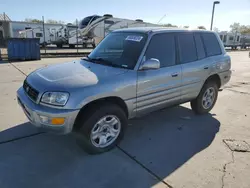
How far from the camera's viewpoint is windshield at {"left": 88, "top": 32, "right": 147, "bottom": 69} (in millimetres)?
3523

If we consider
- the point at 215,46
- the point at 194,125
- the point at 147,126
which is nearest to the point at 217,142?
the point at 194,125

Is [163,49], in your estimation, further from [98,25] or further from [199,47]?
[98,25]

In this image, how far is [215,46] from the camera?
4953mm

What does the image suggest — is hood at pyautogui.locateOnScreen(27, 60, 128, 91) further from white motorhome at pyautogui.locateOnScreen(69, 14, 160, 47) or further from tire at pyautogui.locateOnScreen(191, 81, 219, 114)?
white motorhome at pyautogui.locateOnScreen(69, 14, 160, 47)

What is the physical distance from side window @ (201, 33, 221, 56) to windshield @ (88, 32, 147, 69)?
5.91ft

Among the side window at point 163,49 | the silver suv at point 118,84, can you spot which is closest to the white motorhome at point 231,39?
the silver suv at point 118,84

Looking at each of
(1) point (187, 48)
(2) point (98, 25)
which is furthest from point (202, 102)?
(2) point (98, 25)

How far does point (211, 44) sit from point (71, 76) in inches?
133

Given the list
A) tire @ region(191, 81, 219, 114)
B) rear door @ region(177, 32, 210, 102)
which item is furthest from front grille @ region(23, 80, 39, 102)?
tire @ region(191, 81, 219, 114)

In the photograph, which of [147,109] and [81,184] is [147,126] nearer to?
[147,109]

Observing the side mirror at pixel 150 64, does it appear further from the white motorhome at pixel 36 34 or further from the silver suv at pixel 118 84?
the white motorhome at pixel 36 34

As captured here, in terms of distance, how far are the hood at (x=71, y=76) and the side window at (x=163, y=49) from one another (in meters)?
0.68

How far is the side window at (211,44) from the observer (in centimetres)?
472

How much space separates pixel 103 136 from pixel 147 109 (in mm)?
912
